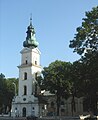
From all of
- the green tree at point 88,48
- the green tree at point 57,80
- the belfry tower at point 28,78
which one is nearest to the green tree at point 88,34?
the green tree at point 88,48

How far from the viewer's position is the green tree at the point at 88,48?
35.2m

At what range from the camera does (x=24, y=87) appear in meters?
77.7

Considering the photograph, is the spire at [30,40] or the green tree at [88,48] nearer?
the green tree at [88,48]

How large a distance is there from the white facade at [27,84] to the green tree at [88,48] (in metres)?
38.0

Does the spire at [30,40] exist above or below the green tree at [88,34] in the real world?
above

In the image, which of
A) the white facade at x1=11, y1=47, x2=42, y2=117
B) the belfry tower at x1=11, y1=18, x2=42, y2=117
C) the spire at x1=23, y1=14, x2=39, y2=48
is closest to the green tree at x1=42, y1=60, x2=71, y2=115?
the white facade at x1=11, y1=47, x2=42, y2=117

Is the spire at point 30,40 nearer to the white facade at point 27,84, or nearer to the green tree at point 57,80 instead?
the white facade at point 27,84

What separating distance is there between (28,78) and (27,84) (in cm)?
161

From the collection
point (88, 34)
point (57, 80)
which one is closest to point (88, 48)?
point (88, 34)

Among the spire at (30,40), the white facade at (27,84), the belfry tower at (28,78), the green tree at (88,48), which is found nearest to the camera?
the green tree at (88,48)

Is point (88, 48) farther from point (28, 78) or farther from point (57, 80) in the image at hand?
point (28, 78)

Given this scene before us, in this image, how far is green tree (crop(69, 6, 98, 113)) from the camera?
35.2 m

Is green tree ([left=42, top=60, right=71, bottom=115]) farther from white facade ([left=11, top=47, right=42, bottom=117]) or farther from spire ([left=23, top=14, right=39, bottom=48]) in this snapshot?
spire ([left=23, top=14, right=39, bottom=48])

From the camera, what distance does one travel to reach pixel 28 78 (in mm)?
77562
